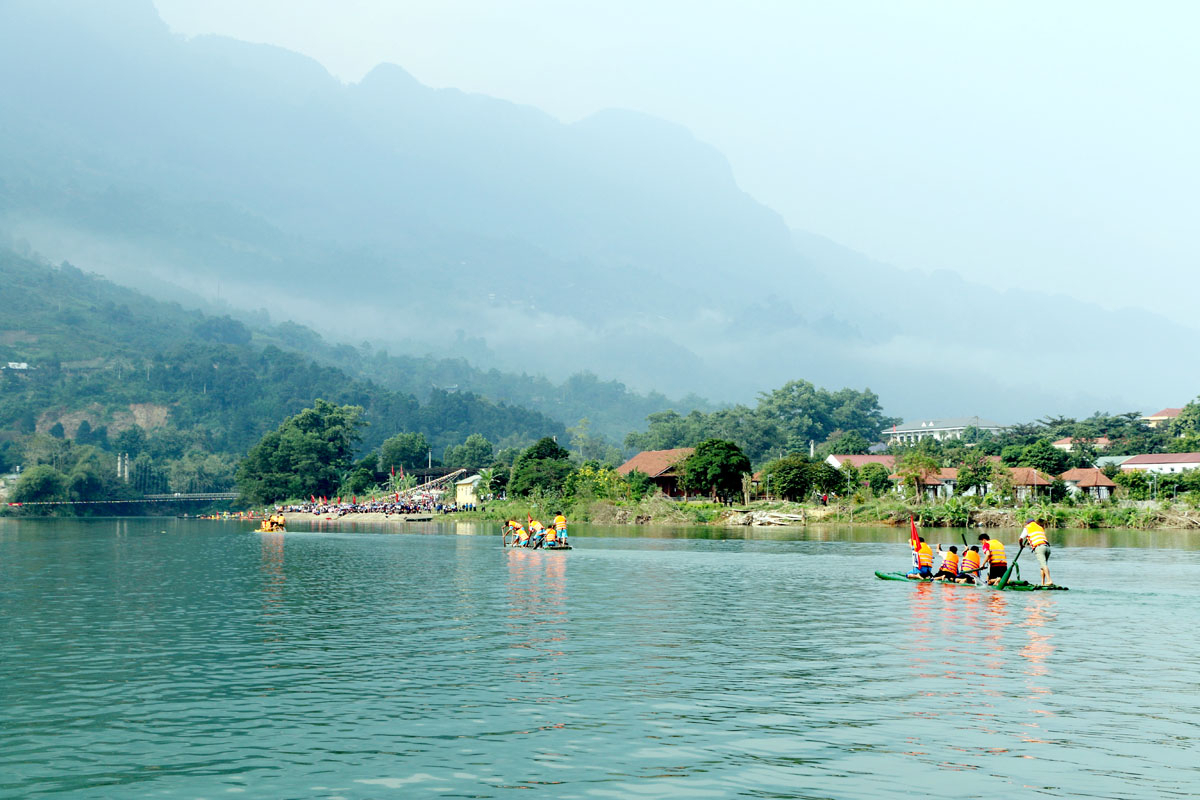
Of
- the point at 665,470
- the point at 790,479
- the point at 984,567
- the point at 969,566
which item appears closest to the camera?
the point at 969,566

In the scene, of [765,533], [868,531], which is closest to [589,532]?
[765,533]

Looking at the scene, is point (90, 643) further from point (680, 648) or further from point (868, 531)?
point (868, 531)

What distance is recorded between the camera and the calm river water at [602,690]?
53.5 ft

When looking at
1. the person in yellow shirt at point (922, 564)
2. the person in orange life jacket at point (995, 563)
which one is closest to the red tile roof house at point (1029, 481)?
the person in yellow shirt at point (922, 564)

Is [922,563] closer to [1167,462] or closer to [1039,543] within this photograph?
[1039,543]

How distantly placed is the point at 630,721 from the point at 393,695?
5587mm

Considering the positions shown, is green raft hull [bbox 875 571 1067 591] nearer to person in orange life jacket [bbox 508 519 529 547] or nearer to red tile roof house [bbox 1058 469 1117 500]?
person in orange life jacket [bbox 508 519 529 547]

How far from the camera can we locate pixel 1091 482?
497ft

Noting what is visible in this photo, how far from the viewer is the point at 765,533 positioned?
101125 mm

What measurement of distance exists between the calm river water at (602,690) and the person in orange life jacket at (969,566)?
4.86ft

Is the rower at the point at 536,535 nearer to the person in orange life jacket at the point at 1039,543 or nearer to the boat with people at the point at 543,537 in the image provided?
the boat with people at the point at 543,537

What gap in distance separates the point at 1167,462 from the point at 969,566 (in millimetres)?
161068

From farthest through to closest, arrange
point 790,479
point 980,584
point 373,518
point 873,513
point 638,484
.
A: 1. point 373,518
2. point 638,484
3. point 790,479
4. point 873,513
5. point 980,584

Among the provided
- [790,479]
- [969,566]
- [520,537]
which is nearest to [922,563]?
[969,566]
